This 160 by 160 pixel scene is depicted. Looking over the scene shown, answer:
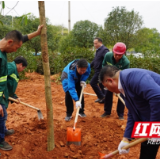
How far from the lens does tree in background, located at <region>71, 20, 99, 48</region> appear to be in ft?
43.3

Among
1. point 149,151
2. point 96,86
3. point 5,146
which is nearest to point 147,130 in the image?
point 149,151

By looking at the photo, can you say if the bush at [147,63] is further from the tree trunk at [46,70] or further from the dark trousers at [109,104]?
the tree trunk at [46,70]

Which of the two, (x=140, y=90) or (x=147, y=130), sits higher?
(x=140, y=90)

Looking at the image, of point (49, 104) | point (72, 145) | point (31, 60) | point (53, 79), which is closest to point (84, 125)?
point (72, 145)

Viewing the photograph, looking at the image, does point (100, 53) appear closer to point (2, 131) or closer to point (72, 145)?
point (72, 145)

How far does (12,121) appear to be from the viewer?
12.3ft

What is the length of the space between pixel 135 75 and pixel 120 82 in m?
0.18

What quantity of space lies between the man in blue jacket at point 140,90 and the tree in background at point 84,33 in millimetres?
11701

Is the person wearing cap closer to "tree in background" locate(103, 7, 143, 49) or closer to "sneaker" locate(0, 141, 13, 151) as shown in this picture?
"sneaker" locate(0, 141, 13, 151)

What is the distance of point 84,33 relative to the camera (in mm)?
13203

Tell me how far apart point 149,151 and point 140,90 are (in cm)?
81

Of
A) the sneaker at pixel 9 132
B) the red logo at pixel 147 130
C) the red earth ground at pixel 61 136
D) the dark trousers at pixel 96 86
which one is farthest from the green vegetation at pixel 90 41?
the red logo at pixel 147 130

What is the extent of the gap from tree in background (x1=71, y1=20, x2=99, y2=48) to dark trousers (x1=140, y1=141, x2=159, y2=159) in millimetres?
11764

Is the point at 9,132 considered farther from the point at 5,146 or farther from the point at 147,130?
Result: the point at 147,130
